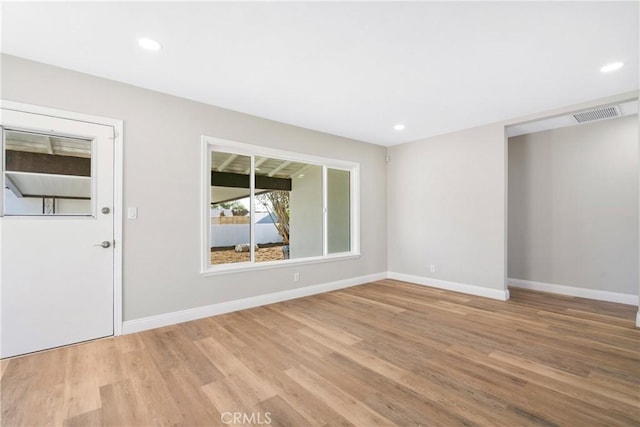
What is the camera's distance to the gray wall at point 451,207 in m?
4.32

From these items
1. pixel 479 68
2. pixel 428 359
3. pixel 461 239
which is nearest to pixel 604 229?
pixel 461 239

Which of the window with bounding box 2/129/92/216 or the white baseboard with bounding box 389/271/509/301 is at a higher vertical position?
the window with bounding box 2/129/92/216

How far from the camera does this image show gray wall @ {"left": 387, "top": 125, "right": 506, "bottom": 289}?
432 centimetres

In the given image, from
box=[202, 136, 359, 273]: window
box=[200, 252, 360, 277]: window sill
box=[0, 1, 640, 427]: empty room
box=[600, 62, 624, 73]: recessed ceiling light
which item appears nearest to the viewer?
box=[0, 1, 640, 427]: empty room

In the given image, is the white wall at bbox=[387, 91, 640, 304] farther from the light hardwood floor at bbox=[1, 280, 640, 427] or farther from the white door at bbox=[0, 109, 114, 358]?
the white door at bbox=[0, 109, 114, 358]

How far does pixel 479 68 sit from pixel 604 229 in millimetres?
3401

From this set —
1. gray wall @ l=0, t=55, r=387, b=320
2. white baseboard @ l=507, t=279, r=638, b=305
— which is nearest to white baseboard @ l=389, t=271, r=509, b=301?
white baseboard @ l=507, t=279, r=638, b=305

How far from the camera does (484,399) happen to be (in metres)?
1.92

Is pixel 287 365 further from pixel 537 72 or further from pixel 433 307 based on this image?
pixel 537 72

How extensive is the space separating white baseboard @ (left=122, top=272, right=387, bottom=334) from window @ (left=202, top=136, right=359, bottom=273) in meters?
0.44

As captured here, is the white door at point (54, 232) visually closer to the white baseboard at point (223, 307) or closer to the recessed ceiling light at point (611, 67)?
the white baseboard at point (223, 307)

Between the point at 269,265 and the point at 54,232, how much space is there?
2319 mm

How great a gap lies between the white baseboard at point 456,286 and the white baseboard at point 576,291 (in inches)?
38.1

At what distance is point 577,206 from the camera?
4410 mm
